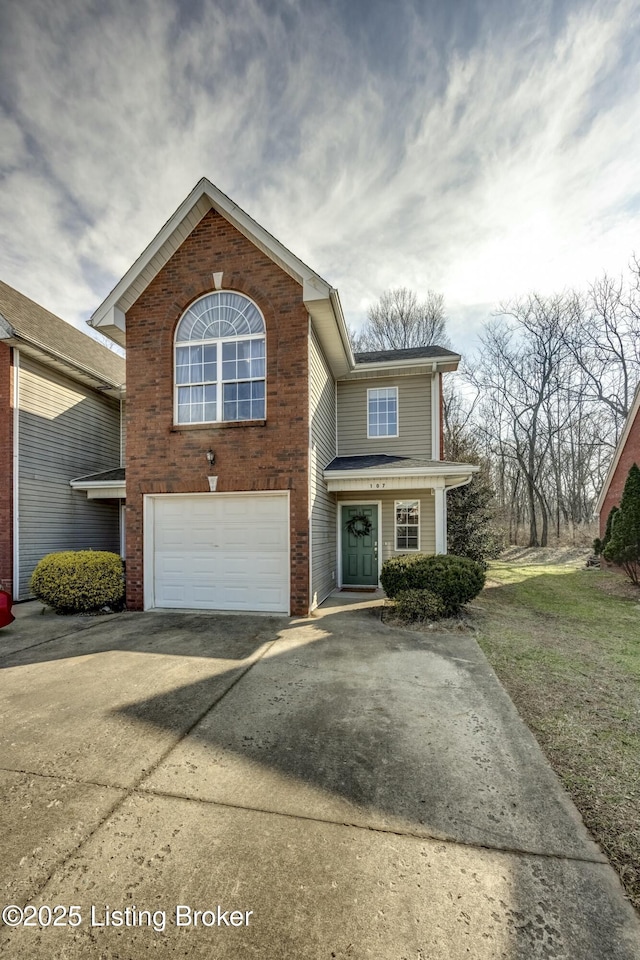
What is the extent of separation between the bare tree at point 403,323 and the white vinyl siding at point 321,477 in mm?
15589

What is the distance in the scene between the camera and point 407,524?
1125 cm

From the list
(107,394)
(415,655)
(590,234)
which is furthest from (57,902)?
(590,234)

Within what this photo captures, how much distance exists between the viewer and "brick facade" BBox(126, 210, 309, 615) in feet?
25.8

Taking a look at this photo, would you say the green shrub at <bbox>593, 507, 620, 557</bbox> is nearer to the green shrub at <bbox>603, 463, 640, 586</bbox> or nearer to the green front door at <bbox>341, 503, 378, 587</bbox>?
the green shrub at <bbox>603, 463, 640, 586</bbox>

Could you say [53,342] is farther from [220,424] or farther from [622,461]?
[622,461]

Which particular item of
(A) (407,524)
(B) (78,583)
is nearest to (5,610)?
(B) (78,583)

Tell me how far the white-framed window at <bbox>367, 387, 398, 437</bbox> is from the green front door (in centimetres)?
211

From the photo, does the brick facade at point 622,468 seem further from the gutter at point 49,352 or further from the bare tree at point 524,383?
the gutter at point 49,352

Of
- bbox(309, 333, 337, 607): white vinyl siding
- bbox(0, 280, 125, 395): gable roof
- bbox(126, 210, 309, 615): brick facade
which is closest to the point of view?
bbox(126, 210, 309, 615): brick facade

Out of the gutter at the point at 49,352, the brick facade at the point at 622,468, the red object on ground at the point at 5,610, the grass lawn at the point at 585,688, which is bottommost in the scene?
the grass lawn at the point at 585,688

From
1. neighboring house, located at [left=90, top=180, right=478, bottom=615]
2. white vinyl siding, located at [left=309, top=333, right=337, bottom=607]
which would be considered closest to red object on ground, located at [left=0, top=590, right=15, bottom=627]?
neighboring house, located at [left=90, top=180, right=478, bottom=615]

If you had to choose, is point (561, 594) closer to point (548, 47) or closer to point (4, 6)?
point (548, 47)

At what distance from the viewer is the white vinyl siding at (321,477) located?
8453mm

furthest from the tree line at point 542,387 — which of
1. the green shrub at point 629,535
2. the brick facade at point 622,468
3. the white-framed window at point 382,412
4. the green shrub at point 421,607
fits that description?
the green shrub at point 421,607
